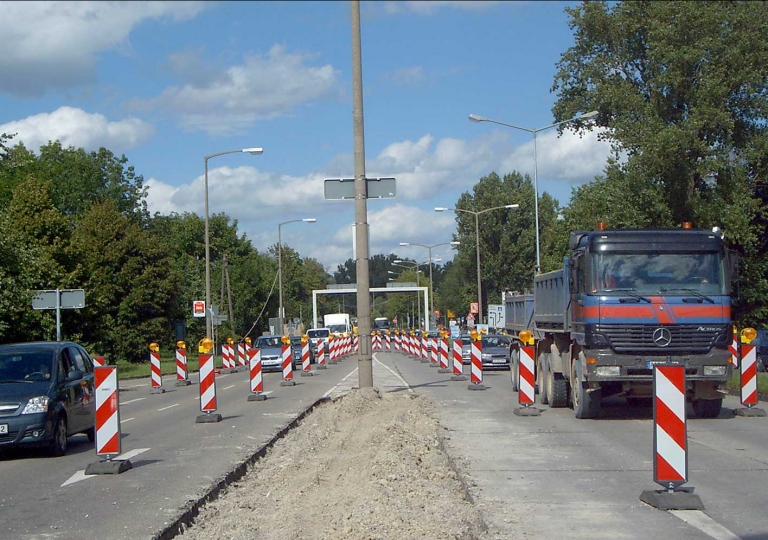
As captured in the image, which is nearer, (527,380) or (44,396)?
(44,396)

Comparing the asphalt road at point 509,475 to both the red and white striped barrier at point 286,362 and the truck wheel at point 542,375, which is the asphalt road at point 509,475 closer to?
the truck wheel at point 542,375

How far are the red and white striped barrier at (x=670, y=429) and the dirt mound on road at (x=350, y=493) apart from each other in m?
1.80

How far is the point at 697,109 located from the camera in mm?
34344

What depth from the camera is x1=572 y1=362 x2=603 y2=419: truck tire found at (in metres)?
16.0

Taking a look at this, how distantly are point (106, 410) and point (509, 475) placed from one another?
16.0 feet

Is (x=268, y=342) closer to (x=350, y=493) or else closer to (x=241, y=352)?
(x=241, y=352)

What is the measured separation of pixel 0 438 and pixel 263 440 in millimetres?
3738

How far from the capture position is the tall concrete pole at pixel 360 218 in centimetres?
1998

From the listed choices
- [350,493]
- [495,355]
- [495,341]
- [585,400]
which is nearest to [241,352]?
[495,341]

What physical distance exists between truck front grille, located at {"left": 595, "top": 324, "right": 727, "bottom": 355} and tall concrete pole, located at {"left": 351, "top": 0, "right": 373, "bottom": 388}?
6198mm

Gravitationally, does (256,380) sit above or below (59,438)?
above

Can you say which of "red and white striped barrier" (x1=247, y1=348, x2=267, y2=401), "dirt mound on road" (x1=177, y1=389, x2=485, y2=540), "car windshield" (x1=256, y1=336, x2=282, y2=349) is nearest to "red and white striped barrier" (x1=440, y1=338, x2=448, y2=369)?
"car windshield" (x1=256, y1=336, x2=282, y2=349)

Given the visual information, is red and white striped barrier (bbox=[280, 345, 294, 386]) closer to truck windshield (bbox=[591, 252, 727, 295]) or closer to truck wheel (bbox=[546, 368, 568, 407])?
truck wheel (bbox=[546, 368, 568, 407])

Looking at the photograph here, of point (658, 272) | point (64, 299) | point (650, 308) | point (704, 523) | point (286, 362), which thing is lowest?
point (704, 523)
